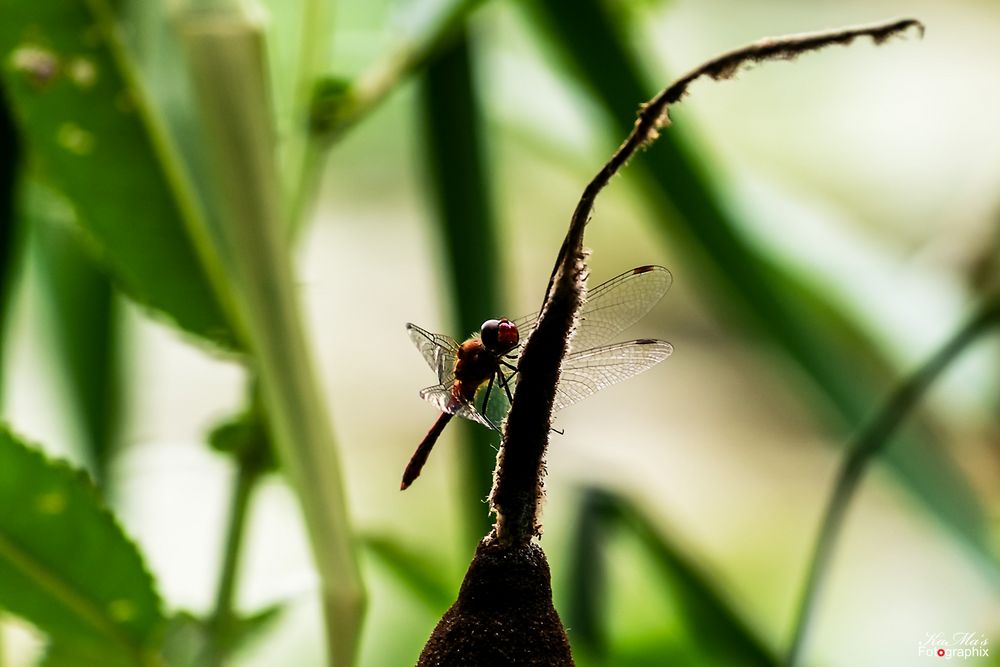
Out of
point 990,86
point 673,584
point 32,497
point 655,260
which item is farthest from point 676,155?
point 990,86

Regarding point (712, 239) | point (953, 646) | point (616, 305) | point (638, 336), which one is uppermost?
point (638, 336)

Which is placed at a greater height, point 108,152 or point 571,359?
point 108,152

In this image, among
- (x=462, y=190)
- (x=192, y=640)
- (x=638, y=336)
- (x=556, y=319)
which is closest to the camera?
(x=556, y=319)

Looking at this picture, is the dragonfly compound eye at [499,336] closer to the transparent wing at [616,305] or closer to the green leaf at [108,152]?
the transparent wing at [616,305]

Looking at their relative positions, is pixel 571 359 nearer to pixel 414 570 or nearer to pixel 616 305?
pixel 616 305

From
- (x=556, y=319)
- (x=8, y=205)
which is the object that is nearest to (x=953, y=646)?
(x=556, y=319)

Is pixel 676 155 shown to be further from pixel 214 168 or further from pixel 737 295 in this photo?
pixel 214 168

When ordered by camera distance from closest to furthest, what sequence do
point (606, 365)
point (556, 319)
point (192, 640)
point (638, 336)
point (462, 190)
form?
point (556, 319)
point (606, 365)
point (192, 640)
point (462, 190)
point (638, 336)
